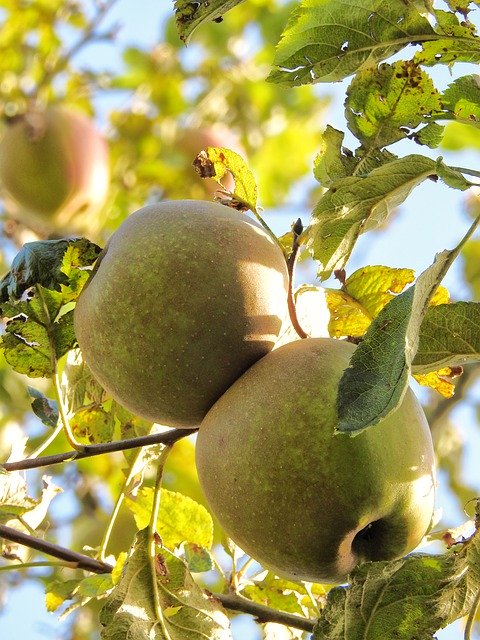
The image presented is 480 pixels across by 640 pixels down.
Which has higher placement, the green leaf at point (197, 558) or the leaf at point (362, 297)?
the leaf at point (362, 297)

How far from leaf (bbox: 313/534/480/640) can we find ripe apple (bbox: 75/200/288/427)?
0.27 meters

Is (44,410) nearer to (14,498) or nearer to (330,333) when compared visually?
(14,498)

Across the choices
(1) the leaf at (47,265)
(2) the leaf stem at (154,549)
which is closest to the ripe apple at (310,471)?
→ (2) the leaf stem at (154,549)

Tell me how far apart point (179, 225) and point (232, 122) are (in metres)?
2.63

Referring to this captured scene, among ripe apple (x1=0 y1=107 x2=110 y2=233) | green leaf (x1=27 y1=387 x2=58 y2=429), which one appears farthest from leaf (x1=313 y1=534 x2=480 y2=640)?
ripe apple (x1=0 y1=107 x2=110 y2=233)

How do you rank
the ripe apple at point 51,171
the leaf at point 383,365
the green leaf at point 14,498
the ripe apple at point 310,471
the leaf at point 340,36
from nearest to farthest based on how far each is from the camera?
the leaf at point 383,365, the ripe apple at point 310,471, the leaf at point 340,36, the green leaf at point 14,498, the ripe apple at point 51,171

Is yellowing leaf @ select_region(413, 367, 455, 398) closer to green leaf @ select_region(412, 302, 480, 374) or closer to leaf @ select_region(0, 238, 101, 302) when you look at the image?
green leaf @ select_region(412, 302, 480, 374)

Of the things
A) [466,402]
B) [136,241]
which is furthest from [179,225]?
[466,402]

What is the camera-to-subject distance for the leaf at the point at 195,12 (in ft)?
3.29

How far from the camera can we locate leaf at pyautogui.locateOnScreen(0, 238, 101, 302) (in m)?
1.15

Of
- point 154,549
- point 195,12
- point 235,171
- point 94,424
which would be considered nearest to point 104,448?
point 154,549

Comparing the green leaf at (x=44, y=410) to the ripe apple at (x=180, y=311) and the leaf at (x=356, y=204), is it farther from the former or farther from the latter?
the leaf at (x=356, y=204)

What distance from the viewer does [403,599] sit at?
967 millimetres

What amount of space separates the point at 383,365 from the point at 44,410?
2.08 feet
